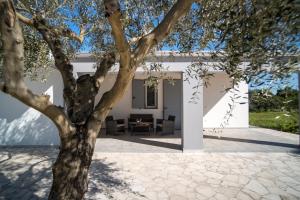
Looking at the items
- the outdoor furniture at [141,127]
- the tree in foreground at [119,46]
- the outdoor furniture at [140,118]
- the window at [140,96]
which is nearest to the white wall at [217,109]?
the window at [140,96]

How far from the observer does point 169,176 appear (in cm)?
654

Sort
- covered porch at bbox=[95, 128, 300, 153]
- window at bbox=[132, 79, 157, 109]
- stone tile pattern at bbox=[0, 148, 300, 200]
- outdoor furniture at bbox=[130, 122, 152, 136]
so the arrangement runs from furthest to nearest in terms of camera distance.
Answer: window at bbox=[132, 79, 157, 109] → outdoor furniture at bbox=[130, 122, 152, 136] → covered porch at bbox=[95, 128, 300, 153] → stone tile pattern at bbox=[0, 148, 300, 200]

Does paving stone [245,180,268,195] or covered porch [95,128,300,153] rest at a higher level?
covered porch [95,128,300,153]

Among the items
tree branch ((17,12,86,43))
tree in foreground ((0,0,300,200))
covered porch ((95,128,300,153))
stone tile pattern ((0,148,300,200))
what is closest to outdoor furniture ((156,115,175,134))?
covered porch ((95,128,300,153))

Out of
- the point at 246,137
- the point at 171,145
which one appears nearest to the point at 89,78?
the point at 171,145

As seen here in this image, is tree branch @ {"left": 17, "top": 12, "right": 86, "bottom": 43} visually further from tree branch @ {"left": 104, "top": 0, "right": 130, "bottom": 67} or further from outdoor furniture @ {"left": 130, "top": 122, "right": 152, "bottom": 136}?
outdoor furniture @ {"left": 130, "top": 122, "right": 152, "bottom": 136}

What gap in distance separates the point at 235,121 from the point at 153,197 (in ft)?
37.6

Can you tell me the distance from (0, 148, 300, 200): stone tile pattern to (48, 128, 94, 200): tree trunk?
2140 mm

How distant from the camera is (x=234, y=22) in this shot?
243 centimetres

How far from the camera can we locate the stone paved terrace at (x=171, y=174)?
5.45 metres

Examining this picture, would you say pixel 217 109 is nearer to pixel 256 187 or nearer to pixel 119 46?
pixel 256 187

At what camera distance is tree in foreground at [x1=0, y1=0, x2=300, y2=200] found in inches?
88.5

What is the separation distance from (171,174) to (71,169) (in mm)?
3912

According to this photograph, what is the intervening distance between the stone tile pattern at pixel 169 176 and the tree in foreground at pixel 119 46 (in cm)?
249
